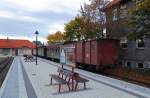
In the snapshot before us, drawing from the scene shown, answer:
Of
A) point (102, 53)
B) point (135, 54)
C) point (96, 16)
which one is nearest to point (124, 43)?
point (135, 54)

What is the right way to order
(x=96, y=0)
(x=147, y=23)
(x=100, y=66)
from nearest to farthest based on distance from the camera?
1. (x=147, y=23)
2. (x=100, y=66)
3. (x=96, y=0)

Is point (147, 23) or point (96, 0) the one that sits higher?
point (96, 0)

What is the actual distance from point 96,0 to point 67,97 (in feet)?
91.5

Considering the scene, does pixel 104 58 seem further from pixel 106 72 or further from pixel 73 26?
pixel 73 26

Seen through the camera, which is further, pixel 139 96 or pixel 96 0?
pixel 96 0

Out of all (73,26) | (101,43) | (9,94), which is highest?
(73,26)

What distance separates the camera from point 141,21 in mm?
19375

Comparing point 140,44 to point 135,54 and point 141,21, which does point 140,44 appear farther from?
point 141,21

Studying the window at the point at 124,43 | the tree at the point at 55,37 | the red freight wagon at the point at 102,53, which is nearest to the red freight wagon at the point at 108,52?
the red freight wagon at the point at 102,53

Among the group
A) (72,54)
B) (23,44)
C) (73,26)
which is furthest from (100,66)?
(23,44)

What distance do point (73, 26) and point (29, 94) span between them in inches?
2056

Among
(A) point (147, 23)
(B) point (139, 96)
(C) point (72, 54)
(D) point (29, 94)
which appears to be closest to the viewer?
(B) point (139, 96)

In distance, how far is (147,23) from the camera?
1936 centimetres

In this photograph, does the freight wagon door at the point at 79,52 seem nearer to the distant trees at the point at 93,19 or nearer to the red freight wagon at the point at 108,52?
the red freight wagon at the point at 108,52
